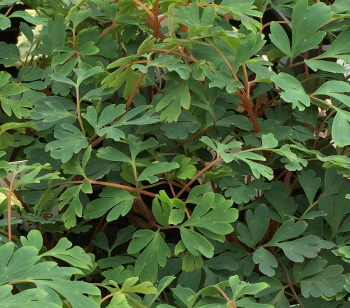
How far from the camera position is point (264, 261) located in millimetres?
757

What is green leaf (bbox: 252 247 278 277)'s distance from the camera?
745 mm

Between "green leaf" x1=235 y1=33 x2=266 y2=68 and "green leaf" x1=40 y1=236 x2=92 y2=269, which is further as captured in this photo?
"green leaf" x1=235 y1=33 x2=266 y2=68

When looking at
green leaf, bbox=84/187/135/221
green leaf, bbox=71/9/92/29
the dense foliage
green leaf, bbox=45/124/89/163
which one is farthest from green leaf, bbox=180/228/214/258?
green leaf, bbox=71/9/92/29

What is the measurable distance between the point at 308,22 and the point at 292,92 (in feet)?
0.44

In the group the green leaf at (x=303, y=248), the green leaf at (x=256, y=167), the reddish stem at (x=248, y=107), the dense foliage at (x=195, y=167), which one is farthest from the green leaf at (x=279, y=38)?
the green leaf at (x=303, y=248)

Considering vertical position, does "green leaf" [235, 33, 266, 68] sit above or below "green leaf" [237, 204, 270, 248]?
above

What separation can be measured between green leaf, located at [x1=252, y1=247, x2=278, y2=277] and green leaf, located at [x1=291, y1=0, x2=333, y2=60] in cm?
34

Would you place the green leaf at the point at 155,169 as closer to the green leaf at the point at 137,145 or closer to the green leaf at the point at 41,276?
the green leaf at the point at 137,145

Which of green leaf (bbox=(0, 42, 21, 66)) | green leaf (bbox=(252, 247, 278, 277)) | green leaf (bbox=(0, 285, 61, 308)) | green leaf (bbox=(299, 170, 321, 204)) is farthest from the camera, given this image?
green leaf (bbox=(0, 42, 21, 66))

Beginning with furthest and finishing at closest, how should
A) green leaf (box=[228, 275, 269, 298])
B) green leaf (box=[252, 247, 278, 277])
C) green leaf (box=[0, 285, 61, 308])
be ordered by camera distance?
green leaf (box=[252, 247, 278, 277])
green leaf (box=[228, 275, 269, 298])
green leaf (box=[0, 285, 61, 308])

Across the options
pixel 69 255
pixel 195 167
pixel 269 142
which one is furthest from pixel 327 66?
pixel 69 255

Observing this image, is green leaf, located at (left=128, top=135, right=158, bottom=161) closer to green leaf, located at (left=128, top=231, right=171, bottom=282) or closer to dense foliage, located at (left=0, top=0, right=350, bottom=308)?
dense foliage, located at (left=0, top=0, right=350, bottom=308)

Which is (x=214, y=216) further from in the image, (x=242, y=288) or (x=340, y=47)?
(x=340, y=47)

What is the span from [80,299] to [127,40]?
57cm
